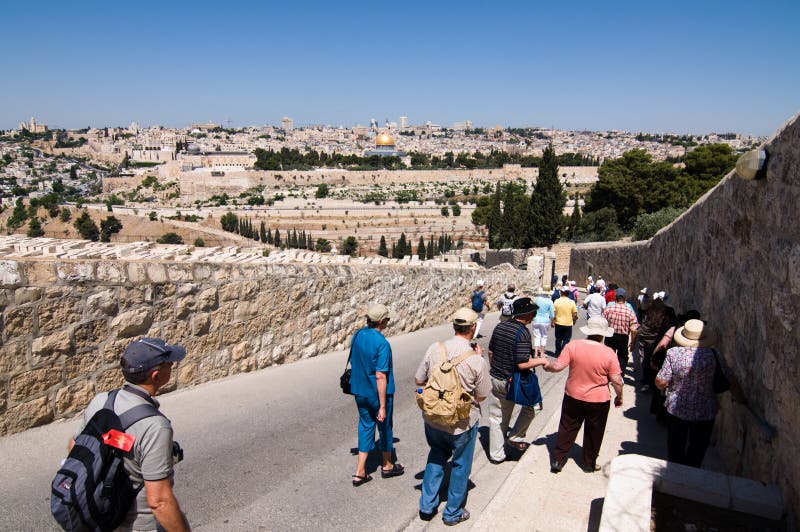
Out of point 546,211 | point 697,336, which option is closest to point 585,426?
point 697,336

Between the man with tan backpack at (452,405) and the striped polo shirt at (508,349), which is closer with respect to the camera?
the man with tan backpack at (452,405)

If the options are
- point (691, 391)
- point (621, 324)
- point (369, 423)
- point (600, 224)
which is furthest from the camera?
point (600, 224)

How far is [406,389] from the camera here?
6816 mm

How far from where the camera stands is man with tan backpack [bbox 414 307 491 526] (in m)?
3.57

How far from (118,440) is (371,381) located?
7.11ft

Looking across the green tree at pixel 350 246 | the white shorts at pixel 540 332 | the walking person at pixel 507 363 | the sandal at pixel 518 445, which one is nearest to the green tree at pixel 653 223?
the white shorts at pixel 540 332

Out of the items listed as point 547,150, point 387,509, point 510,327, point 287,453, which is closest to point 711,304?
point 510,327

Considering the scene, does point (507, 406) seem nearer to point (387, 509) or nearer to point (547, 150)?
point (387, 509)

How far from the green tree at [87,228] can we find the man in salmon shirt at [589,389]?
7369 centimetres

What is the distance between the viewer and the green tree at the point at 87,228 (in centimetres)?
6912

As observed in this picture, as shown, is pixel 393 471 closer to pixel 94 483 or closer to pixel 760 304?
pixel 94 483

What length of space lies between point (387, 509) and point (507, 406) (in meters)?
1.41

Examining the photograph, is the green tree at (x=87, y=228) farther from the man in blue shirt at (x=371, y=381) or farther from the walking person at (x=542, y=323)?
the man in blue shirt at (x=371, y=381)

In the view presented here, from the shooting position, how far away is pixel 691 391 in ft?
13.2
